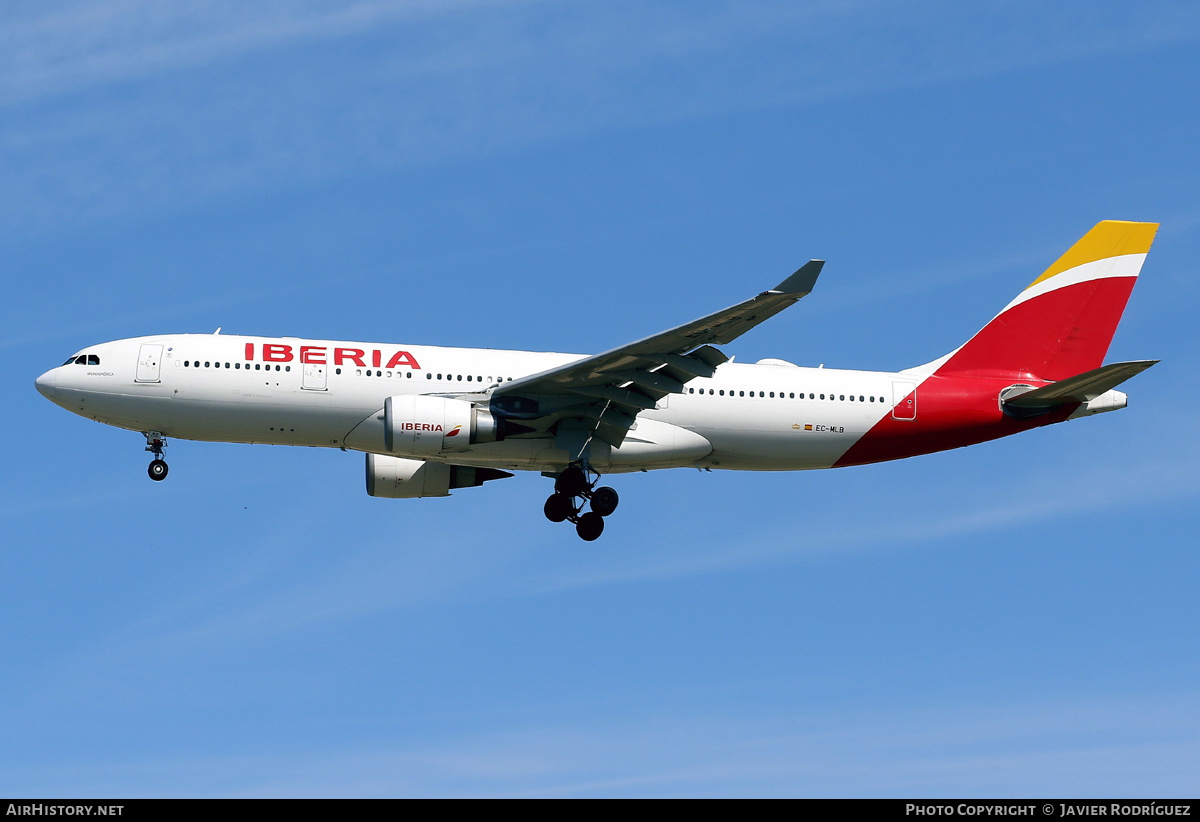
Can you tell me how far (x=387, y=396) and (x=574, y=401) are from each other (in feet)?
13.9

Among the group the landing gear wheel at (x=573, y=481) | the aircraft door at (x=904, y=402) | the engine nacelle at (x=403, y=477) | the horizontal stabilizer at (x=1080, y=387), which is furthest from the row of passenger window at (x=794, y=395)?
the engine nacelle at (x=403, y=477)

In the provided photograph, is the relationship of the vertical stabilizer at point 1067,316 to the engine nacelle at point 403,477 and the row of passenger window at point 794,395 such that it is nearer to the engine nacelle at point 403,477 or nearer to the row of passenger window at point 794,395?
the row of passenger window at point 794,395

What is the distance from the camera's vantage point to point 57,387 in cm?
3152

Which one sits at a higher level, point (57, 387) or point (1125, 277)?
point (1125, 277)

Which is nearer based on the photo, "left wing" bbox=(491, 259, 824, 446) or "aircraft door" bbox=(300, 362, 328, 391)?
"left wing" bbox=(491, 259, 824, 446)

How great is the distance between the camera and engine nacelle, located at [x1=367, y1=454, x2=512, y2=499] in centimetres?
3422

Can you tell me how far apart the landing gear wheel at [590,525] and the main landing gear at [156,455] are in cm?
992

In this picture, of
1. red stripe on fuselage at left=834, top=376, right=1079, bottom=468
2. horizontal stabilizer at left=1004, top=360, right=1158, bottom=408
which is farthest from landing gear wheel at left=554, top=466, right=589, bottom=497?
horizontal stabilizer at left=1004, top=360, right=1158, bottom=408

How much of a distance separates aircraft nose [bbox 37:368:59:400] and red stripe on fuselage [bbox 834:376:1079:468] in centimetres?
1858

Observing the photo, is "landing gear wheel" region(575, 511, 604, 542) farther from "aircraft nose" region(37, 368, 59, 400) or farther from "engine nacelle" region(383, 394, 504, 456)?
"aircraft nose" region(37, 368, 59, 400)
